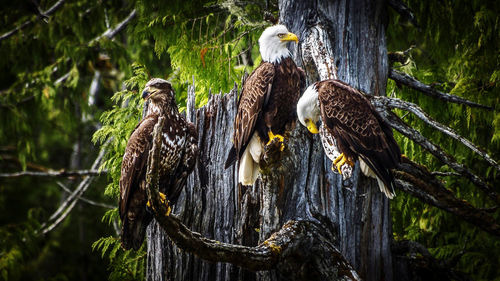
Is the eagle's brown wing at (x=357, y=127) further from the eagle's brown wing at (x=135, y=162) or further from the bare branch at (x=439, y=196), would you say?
the eagle's brown wing at (x=135, y=162)

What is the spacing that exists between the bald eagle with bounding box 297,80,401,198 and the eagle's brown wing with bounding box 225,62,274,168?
0.41 meters

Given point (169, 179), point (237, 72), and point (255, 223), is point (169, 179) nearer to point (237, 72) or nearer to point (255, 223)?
point (255, 223)

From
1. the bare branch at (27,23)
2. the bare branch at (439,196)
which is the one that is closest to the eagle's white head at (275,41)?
the bare branch at (439,196)

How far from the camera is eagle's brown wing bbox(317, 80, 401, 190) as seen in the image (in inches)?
125

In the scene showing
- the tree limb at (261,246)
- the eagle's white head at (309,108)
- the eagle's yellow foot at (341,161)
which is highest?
the eagle's white head at (309,108)

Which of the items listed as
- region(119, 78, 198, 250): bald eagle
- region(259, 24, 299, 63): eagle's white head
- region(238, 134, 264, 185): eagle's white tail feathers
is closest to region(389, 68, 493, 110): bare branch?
region(259, 24, 299, 63): eagle's white head

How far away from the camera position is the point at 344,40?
12.8 ft

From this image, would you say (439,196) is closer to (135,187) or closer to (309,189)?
(309,189)

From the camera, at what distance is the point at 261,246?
2.91 meters

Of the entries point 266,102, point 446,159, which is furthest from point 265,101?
point 446,159

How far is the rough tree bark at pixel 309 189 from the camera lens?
3432mm

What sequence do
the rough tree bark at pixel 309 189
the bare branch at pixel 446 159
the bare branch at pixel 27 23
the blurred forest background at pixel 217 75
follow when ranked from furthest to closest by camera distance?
1. the bare branch at pixel 27 23
2. the blurred forest background at pixel 217 75
3. the rough tree bark at pixel 309 189
4. the bare branch at pixel 446 159

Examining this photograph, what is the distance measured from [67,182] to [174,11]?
21.0ft

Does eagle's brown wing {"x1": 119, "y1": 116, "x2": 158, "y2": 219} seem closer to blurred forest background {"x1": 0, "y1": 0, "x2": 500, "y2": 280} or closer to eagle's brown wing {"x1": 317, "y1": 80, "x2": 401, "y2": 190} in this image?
blurred forest background {"x1": 0, "y1": 0, "x2": 500, "y2": 280}
